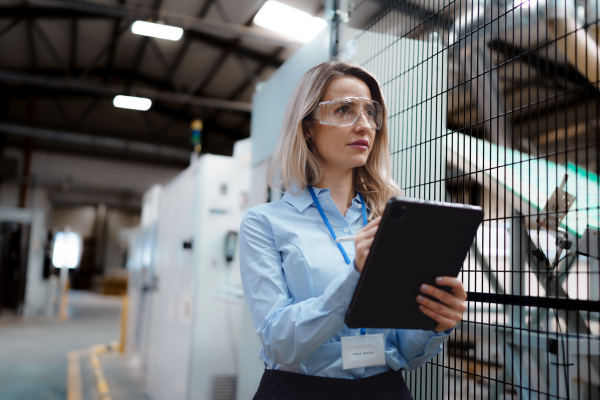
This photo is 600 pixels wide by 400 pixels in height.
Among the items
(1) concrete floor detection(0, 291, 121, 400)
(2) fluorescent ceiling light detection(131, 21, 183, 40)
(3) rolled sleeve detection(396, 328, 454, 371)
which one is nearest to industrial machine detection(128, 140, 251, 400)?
(1) concrete floor detection(0, 291, 121, 400)

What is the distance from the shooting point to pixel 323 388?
3.72 feet

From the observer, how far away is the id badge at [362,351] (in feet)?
3.67

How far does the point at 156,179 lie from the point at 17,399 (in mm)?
11742

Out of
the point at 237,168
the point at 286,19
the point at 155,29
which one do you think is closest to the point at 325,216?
the point at 237,168

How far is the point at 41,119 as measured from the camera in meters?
14.0

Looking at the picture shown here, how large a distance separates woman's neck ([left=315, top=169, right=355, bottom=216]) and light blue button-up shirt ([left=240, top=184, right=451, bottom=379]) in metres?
0.05

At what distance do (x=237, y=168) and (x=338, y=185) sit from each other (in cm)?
286

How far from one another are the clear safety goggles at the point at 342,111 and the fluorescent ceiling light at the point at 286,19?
604 cm

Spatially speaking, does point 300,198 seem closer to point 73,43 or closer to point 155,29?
point 155,29

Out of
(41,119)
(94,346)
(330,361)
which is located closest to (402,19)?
(330,361)

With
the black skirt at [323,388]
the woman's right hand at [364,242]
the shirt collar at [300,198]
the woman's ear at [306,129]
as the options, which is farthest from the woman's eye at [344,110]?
the black skirt at [323,388]

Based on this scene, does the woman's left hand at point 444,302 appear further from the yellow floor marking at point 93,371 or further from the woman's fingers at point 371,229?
the yellow floor marking at point 93,371

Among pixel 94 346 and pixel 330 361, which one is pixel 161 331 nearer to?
pixel 94 346

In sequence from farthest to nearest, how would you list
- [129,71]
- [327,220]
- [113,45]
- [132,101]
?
[129,71] → [113,45] → [132,101] → [327,220]
